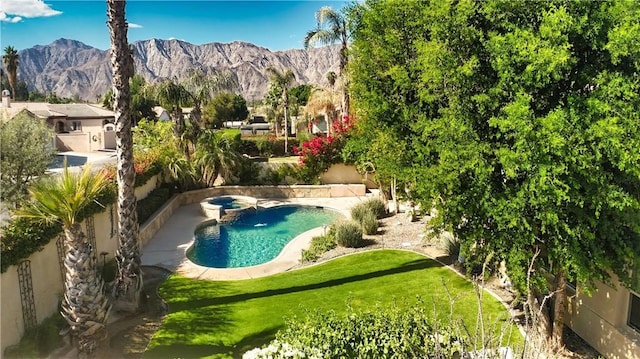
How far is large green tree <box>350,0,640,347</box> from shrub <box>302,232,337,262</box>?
25.7 ft

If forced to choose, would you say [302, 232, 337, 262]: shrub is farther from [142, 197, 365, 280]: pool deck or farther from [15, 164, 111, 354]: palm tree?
[15, 164, 111, 354]: palm tree

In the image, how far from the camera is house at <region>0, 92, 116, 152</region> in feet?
153

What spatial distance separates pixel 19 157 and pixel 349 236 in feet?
41.6

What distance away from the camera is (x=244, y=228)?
2564cm

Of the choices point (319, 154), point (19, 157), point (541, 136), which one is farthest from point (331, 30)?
point (541, 136)

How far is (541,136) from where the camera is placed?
8.43 metres

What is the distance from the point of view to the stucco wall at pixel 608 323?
9758 mm

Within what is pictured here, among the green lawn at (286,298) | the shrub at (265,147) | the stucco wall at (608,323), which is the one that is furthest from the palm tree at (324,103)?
the stucco wall at (608,323)

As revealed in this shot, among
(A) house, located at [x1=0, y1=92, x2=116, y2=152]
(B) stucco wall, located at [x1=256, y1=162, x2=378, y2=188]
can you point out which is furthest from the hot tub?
(A) house, located at [x1=0, y1=92, x2=116, y2=152]

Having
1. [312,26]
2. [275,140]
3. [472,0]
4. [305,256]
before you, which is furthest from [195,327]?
[275,140]

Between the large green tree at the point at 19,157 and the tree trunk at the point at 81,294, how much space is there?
4.57m

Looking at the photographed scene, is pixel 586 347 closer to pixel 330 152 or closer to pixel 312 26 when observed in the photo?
pixel 330 152

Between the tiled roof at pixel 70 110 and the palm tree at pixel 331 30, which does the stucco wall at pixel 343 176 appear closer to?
the palm tree at pixel 331 30

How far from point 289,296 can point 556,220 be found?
8.48m
